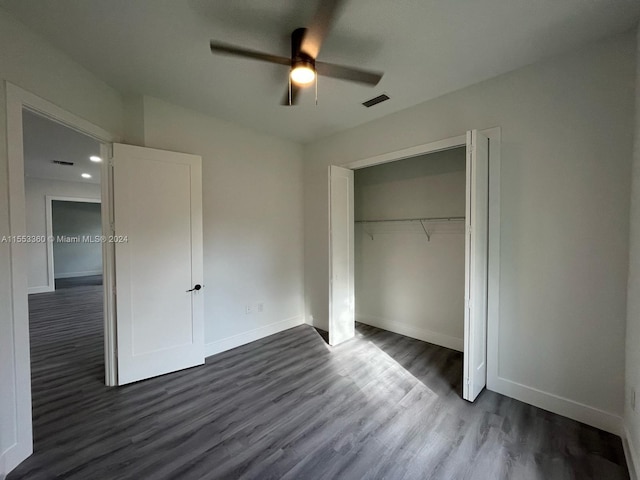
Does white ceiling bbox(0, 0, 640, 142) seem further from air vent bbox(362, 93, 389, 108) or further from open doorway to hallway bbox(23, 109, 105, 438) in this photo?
open doorway to hallway bbox(23, 109, 105, 438)

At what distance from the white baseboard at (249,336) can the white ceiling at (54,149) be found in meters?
3.00

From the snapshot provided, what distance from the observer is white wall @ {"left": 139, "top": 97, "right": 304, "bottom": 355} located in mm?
3029

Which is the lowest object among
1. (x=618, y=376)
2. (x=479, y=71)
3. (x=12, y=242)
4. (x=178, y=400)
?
(x=178, y=400)

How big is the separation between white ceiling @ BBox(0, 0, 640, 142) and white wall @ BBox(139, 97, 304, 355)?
50 centimetres

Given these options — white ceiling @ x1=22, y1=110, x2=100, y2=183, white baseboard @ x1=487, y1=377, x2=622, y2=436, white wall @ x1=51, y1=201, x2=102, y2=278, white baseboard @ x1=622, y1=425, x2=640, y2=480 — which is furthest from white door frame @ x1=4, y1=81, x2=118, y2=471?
white wall @ x1=51, y1=201, x2=102, y2=278

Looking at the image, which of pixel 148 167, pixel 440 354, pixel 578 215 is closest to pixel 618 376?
pixel 578 215

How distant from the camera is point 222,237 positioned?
329 centimetres

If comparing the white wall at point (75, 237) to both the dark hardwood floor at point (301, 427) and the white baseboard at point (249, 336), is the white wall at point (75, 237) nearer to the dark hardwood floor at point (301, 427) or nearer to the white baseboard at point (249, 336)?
the dark hardwood floor at point (301, 427)

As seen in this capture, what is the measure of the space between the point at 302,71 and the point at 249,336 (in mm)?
3124

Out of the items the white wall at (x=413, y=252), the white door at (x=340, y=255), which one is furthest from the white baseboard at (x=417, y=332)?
the white door at (x=340, y=255)

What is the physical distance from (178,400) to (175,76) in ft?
9.43

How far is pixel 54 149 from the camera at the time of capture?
4.23 meters

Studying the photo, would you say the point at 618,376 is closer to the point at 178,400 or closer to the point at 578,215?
the point at 578,215

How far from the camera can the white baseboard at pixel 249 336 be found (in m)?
3.20
